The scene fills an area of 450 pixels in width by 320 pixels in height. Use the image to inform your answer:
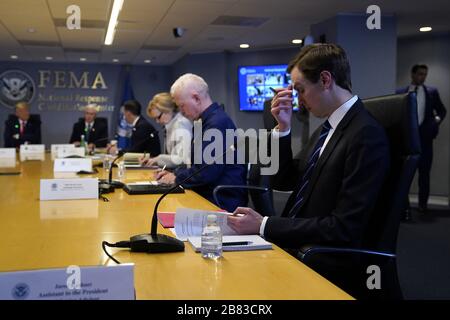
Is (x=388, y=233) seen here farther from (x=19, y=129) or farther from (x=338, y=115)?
(x=19, y=129)

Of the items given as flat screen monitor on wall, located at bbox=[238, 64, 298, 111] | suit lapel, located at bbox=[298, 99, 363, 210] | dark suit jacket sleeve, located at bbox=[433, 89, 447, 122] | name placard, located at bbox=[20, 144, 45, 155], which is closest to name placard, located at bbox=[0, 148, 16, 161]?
name placard, located at bbox=[20, 144, 45, 155]

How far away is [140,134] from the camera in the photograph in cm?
543

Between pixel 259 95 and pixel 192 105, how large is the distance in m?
5.73

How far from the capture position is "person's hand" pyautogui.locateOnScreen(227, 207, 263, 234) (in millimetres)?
1609

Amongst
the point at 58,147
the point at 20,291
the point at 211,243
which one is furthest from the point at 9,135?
the point at 20,291

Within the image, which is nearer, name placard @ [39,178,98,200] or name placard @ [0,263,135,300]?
name placard @ [0,263,135,300]

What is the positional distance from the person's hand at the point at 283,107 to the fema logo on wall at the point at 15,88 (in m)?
9.34

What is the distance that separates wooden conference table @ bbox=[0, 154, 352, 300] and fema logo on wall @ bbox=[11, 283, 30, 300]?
232 mm

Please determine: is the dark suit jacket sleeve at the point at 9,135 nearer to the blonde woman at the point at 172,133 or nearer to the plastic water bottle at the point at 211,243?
the blonde woman at the point at 172,133

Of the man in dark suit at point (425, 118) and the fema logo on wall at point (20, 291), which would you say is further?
the man in dark suit at point (425, 118)

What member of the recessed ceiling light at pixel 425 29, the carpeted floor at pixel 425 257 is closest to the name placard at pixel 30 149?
the carpeted floor at pixel 425 257

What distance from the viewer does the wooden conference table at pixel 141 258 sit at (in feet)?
3.54

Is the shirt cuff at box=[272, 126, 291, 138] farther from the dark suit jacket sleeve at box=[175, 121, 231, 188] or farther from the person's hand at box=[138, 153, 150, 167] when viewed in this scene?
the person's hand at box=[138, 153, 150, 167]

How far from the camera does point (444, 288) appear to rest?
10.5 ft
